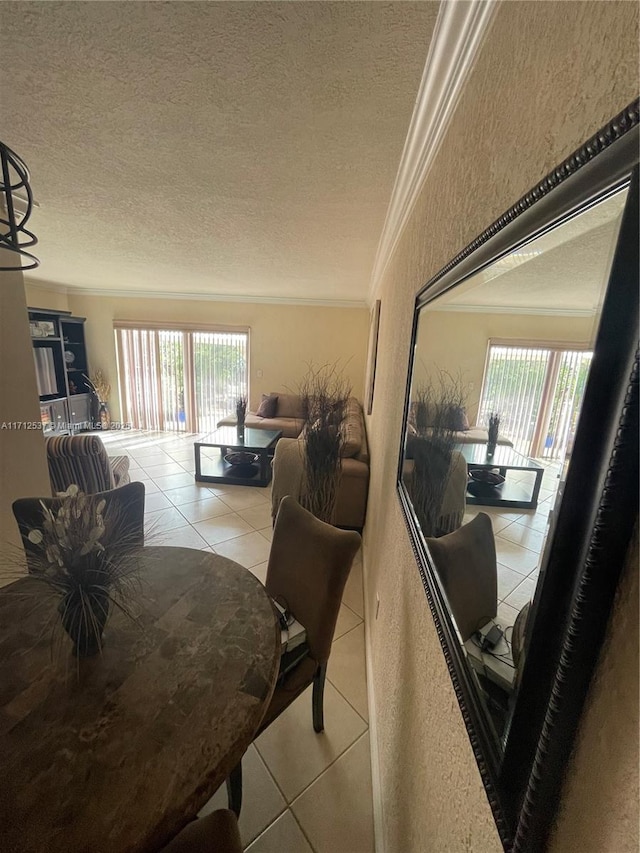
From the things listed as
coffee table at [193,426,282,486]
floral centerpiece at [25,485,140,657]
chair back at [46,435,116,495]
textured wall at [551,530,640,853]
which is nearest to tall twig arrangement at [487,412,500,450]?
textured wall at [551,530,640,853]

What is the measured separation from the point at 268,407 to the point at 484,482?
497 cm

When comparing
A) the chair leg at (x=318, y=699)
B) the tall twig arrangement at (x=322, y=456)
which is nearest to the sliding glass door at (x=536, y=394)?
the chair leg at (x=318, y=699)

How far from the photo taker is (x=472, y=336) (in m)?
0.79

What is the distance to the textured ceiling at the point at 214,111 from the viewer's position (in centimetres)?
90

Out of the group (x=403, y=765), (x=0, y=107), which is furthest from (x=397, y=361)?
(x=0, y=107)

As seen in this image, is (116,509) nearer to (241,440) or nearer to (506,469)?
(506,469)

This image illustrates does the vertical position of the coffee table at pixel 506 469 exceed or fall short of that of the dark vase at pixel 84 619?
it exceeds it

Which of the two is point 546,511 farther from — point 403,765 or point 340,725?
point 340,725

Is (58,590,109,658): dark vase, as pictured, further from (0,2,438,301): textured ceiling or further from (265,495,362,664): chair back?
(0,2,438,301): textured ceiling

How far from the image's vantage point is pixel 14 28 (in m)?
0.94

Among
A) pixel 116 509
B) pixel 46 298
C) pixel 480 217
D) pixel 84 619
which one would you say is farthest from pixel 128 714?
pixel 46 298

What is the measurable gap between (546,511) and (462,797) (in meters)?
0.58

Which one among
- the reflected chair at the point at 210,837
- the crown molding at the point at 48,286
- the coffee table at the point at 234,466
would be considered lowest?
the coffee table at the point at 234,466

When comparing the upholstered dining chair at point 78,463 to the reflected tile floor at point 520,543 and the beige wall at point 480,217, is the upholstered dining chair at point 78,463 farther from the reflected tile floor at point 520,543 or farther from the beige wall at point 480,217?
the reflected tile floor at point 520,543
